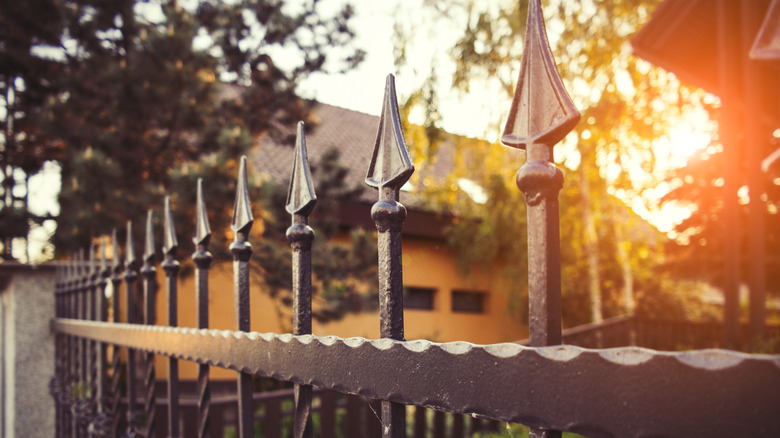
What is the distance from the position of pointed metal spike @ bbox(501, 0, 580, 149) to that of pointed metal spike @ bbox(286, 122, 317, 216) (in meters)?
0.39

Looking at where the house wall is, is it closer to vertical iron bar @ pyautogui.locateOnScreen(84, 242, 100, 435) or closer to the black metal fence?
vertical iron bar @ pyautogui.locateOnScreen(84, 242, 100, 435)

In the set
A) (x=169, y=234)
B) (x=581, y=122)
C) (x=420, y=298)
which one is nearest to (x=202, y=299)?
(x=169, y=234)

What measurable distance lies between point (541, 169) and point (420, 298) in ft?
36.2

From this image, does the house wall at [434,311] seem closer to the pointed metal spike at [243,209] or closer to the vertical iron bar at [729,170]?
the vertical iron bar at [729,170]

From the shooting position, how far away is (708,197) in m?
14.5

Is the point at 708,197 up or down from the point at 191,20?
down

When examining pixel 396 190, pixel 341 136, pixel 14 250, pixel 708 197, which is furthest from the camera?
pixel 708 197

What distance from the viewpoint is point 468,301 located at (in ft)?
40.0

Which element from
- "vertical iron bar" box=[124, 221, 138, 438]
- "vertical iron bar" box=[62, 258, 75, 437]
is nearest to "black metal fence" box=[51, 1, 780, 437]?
"vertical iron bar" box=[124, 221, 138, 438]

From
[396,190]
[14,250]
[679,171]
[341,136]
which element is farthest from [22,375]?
[679,171]

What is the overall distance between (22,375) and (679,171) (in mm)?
15183

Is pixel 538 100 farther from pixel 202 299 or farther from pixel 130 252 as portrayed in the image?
pixel 130 252

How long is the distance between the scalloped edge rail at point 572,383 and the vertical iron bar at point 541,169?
0.13 feet

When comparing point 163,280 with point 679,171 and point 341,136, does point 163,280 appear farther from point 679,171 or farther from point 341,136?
point 679,171
